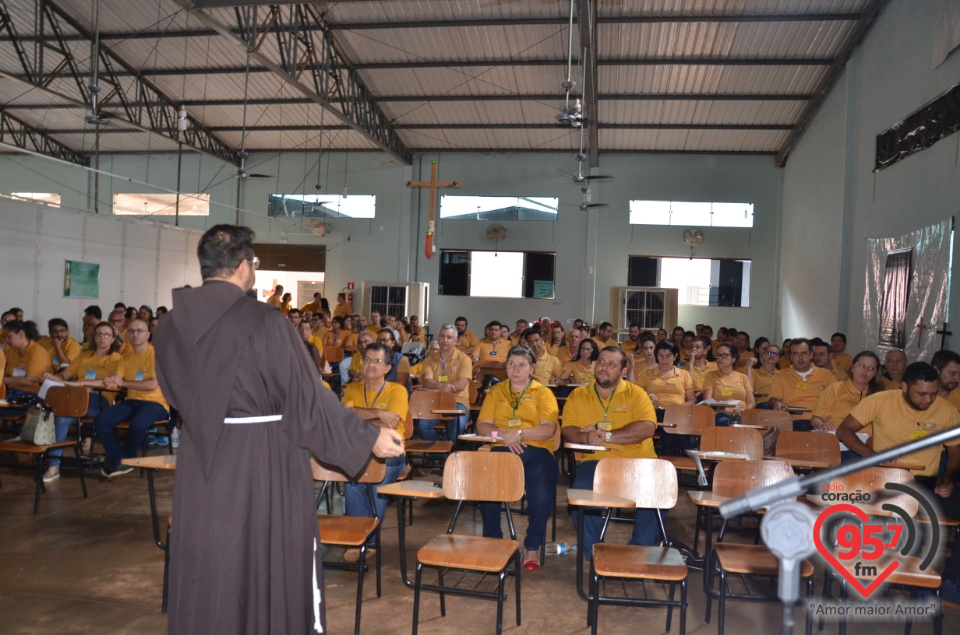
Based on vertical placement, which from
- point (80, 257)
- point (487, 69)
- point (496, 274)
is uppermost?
point (487, 69)

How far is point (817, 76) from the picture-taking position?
1330 cm

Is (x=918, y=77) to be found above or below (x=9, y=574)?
above

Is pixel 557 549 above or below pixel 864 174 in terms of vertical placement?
below

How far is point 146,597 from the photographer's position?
12.1 ft

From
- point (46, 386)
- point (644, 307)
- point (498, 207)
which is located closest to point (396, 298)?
point (498, 207)

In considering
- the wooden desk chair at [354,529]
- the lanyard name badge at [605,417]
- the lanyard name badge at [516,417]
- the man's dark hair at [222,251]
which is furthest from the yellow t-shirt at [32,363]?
the man's dark hair at [222,251]

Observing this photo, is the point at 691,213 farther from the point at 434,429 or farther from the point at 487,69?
the point at 434,429

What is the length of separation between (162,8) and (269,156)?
21.0 feet

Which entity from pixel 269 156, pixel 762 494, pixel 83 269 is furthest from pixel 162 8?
pixel 762 494

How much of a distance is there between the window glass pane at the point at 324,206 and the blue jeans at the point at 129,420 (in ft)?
42.1

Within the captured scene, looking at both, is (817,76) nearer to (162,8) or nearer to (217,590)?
(162,8)

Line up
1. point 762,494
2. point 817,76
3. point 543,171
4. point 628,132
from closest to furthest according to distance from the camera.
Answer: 1. point 762,494
2. point 817,76
3. point 628,132
4. point 543,171

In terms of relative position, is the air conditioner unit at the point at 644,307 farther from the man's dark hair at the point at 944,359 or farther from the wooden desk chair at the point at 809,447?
the wooden desk chair at the point at 809,447

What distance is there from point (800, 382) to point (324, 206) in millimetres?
14168
